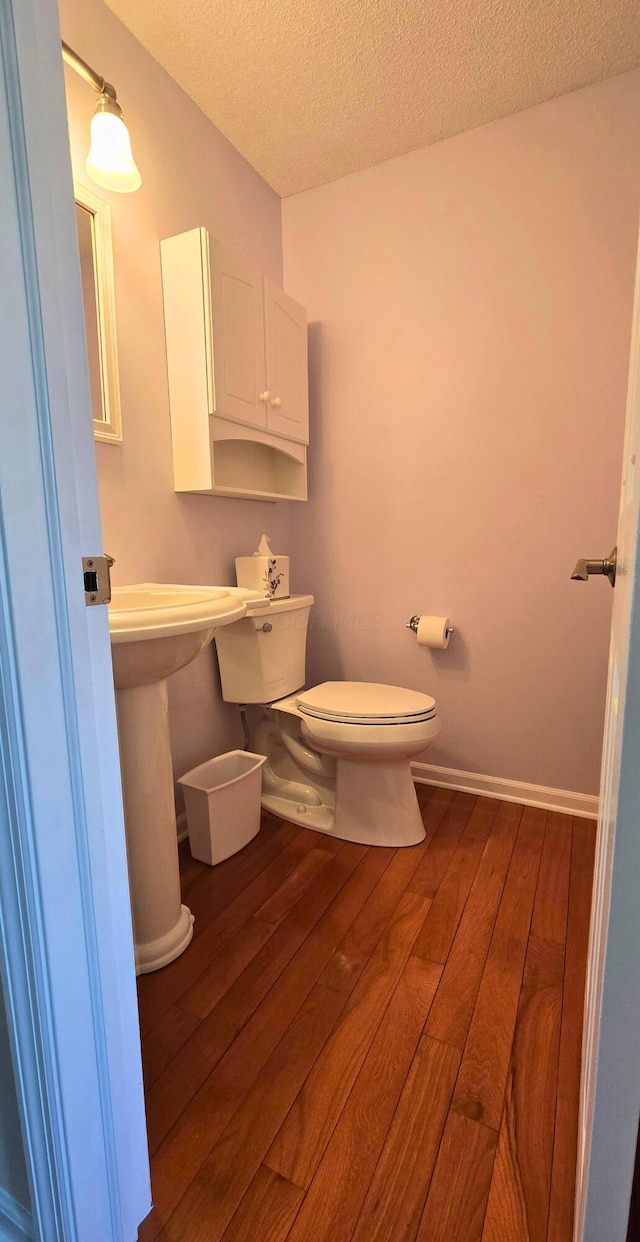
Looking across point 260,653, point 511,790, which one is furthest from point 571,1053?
point 260,653

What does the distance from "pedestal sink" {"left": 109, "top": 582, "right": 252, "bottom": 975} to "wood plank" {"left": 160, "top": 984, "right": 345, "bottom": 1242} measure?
367 millimetres

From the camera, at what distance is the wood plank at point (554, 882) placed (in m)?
1.36

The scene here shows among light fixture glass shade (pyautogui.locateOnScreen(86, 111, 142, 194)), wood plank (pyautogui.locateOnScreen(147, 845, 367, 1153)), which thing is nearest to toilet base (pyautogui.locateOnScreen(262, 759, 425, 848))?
wood plank (pyautogui.locateOnScreen(147, 845, 367, 1153))

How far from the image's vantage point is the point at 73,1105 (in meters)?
0.63

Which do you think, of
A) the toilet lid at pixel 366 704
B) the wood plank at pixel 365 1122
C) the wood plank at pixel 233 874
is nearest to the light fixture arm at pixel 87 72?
the toilet lid at pixel 366 704

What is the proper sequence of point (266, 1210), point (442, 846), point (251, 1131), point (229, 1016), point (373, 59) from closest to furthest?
point (266, 1210), point (251, 1131), point (229, 1016), point (373, 59), point (442, 846)

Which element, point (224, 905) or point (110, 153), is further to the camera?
point (224, 905)

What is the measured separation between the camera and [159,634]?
36.8 inches

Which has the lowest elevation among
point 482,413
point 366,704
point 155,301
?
point 366,704

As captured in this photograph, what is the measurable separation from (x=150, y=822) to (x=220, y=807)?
1.42 ft

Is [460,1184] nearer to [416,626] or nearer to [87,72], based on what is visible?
[416,626]

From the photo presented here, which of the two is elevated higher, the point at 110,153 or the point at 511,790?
the point at 110,153

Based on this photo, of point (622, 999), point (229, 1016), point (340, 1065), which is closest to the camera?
point (622, 999)

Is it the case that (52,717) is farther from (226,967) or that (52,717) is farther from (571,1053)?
(571,1053)
